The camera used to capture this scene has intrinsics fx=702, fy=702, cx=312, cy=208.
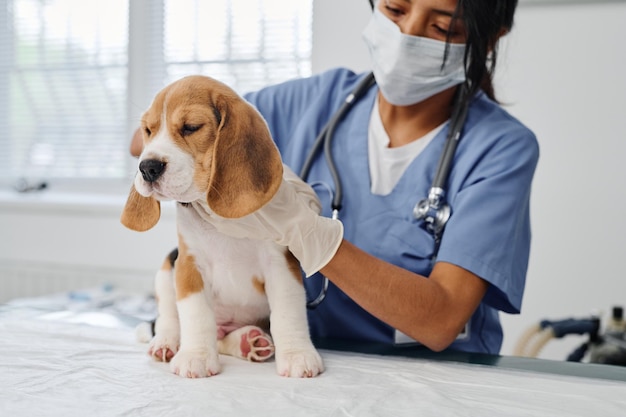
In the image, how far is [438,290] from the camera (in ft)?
3.84

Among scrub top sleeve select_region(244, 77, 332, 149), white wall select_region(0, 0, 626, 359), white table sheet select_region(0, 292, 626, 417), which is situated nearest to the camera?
white table sheet select_region(0, 292, 626, 417)

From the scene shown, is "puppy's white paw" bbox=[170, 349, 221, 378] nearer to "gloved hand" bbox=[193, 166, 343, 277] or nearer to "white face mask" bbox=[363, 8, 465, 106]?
"gloved hand" bbox=[193, 166, 343, 277]

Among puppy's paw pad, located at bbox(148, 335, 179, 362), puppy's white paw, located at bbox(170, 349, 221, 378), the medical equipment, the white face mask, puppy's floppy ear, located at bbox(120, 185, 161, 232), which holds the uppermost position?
the white face mask

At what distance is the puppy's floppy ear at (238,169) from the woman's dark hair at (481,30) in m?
0.53

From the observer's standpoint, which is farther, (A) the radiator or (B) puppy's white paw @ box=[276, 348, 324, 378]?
(A) the radiator

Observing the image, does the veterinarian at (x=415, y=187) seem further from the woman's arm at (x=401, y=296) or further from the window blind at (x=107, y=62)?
the window blind at (x=107, y=62)

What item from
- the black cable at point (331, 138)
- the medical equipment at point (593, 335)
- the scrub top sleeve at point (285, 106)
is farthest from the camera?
the medical equipment at point (593, 335)

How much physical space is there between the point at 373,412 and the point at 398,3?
84 cm

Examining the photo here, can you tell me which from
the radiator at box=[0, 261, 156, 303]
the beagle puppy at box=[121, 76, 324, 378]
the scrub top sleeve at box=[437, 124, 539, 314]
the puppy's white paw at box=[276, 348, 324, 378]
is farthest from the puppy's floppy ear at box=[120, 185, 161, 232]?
the radiator at box=[0, 261, 156, 303]

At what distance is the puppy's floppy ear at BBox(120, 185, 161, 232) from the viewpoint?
1.02 m

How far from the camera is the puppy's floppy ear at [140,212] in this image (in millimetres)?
1022

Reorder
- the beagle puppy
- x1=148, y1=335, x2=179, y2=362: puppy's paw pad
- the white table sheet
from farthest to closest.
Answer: x1=148, y1=335, x2=179, y2=362: puppy's paw pad
the beagle puppy
the white table sheet

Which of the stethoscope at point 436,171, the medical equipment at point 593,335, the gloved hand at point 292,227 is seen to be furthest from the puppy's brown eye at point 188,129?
the medical equipment at point 593,335

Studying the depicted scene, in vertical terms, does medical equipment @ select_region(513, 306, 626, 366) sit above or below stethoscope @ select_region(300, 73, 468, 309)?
below
